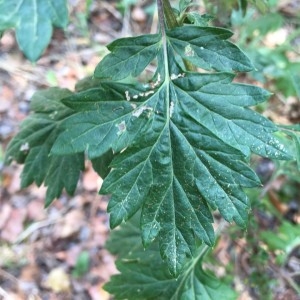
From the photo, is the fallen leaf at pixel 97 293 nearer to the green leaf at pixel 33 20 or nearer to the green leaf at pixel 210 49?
the green leaf at pixel 210 49

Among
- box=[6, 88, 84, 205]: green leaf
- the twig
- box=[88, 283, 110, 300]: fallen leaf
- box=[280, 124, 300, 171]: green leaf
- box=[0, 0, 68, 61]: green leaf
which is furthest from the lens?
the twig

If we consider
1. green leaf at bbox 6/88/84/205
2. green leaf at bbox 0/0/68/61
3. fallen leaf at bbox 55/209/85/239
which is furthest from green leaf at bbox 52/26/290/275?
fallen leaf at bbox 55/209/85/239

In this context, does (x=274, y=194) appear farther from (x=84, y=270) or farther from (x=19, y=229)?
(x=19, y=229)

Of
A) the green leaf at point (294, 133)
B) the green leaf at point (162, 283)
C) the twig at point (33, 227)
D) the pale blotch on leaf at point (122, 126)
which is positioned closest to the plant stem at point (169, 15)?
the pale blotch on leaf at point (122, 126)

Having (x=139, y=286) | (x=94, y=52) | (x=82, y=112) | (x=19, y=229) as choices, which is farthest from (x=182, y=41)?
(x=94, y=52)

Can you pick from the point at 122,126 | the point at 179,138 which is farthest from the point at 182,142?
the point at 122,126

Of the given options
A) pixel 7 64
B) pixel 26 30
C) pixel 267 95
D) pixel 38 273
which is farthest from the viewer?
pixel 7 64

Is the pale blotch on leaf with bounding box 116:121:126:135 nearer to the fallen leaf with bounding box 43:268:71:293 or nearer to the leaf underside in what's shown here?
the leaf underside

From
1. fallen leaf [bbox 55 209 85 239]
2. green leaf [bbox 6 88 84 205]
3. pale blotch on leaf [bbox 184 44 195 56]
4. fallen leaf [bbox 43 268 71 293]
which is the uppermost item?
pale blotch on leaf [bbox 184 44 195 56]
